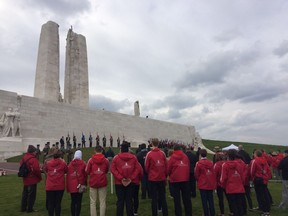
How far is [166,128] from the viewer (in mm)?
40938

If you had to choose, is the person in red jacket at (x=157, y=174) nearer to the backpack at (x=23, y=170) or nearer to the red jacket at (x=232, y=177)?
the red jacket at (x=232, y=177)

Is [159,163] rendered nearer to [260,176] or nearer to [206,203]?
[206,203]

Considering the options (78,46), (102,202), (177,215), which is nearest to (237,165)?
(177,215)

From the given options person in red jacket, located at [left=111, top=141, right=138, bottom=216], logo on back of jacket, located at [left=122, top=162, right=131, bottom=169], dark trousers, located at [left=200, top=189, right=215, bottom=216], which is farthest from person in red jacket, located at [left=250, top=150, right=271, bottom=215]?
logo on back of jacket, located at [left=122, top=162, right=131, bottom=169]

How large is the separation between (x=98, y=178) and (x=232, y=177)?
2643mm

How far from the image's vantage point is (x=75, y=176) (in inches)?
217

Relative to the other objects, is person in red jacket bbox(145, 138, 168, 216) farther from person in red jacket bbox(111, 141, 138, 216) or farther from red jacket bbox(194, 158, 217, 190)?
red jacket bbox(194, 158, 217, 190)

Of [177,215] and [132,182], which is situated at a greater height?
[132,182]

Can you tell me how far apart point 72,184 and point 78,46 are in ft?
92.5

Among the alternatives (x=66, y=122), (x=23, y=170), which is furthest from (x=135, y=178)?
(x=66, y=122)

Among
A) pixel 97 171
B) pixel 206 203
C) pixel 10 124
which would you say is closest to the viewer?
pixel 97 171

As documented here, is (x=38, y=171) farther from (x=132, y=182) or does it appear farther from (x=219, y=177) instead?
(x=219, y=177)

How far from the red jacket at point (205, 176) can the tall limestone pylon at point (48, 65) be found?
22.6 m

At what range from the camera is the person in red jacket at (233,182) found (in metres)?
5.56
